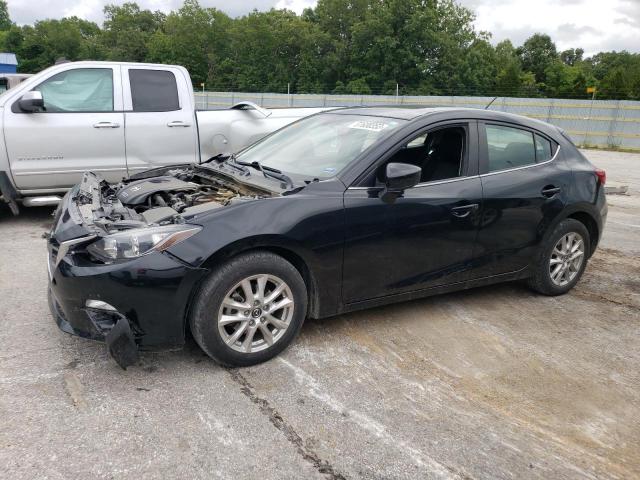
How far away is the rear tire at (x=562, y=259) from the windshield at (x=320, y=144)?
70.2 inches

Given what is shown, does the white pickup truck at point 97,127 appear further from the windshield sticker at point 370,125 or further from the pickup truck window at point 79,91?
the windshield sticker at point 370,125

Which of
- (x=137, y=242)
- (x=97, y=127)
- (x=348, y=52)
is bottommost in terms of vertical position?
(x=137, y=242)

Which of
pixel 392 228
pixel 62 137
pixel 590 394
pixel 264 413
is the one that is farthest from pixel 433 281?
pixel 62 137

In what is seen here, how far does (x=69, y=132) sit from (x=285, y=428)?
5.12 meters

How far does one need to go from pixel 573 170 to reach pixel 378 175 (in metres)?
2.06

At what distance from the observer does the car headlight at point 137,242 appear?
9.92ft

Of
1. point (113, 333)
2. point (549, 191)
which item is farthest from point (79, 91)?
point (549, 191)

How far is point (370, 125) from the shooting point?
13.6ft

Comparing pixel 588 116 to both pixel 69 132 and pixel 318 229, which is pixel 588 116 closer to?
pixel 69 132

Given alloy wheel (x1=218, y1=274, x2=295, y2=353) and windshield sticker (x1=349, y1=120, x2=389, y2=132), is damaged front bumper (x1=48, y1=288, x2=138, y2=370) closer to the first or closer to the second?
alloy wheel (x1=218, y1=274, x2=295, y2=353)

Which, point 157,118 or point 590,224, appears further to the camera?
point 157,118

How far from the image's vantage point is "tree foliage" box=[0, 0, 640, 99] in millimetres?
55906

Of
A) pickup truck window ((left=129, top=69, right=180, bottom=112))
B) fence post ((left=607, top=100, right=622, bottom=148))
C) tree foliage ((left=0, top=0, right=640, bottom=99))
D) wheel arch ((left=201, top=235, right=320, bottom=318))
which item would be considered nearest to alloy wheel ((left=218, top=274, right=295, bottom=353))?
wheel arch ((left=201, top=235, right=320, bottom=318))

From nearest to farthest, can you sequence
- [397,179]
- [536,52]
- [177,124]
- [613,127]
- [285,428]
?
[285,428]
[397,179]
[177,124]
[613,127]
[536,52]
